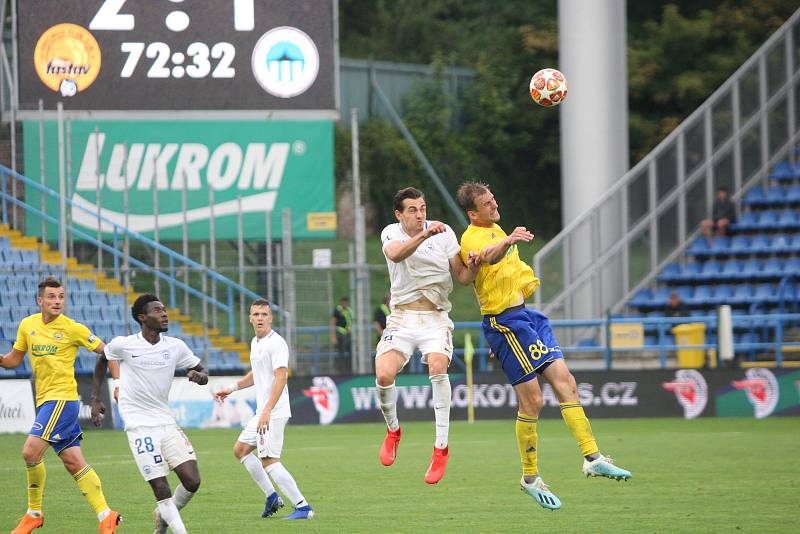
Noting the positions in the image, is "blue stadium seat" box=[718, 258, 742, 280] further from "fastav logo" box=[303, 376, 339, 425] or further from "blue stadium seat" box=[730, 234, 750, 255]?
"fastav logo" box=[303, 376, 339, 425]

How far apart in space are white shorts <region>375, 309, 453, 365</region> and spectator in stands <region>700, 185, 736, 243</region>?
61.2ft

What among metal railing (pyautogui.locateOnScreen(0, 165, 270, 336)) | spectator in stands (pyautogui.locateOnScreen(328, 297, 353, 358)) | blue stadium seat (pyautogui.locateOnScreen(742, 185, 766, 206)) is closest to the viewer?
metal railing (pyautogui.locateOnScreen(0, 165, 270, 336))

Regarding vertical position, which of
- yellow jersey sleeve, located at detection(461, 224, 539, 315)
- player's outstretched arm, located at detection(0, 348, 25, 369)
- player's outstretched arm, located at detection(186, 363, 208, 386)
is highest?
yellow jersey sleeve, located at detection(461, 224, 539, 315)

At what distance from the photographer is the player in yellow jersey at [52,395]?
11070 millimetres

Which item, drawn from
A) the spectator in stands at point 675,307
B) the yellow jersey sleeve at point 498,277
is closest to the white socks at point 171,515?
the yellow jersey sleeve at point 498,277

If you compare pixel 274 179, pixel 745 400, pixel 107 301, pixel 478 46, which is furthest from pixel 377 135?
pixel 745 400

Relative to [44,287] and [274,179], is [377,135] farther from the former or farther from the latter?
[44,287]

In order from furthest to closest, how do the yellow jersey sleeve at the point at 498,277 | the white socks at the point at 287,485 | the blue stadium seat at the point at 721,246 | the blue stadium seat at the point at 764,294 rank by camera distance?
the blue stadium seat at the point at 721,246
the blue stadium seat at the point at 764,294
the white socks at the point at 287,485
the yellow jersey sleeve at the point at 498,277

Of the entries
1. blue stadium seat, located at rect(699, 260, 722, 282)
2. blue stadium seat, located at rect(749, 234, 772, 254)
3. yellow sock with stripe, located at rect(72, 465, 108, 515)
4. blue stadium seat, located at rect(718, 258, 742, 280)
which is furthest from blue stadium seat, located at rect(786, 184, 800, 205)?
yellow sock with stripe, located at rect(72, 465, 108, 515)

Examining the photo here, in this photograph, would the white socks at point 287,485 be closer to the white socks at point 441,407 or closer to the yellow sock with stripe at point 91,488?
the white socks at point 441,407

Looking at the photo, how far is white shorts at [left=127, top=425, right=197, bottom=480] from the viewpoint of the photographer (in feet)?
32.8

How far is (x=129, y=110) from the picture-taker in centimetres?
2744

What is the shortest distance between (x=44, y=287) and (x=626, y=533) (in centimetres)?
523

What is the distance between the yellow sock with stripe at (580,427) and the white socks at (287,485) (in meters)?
2.53
